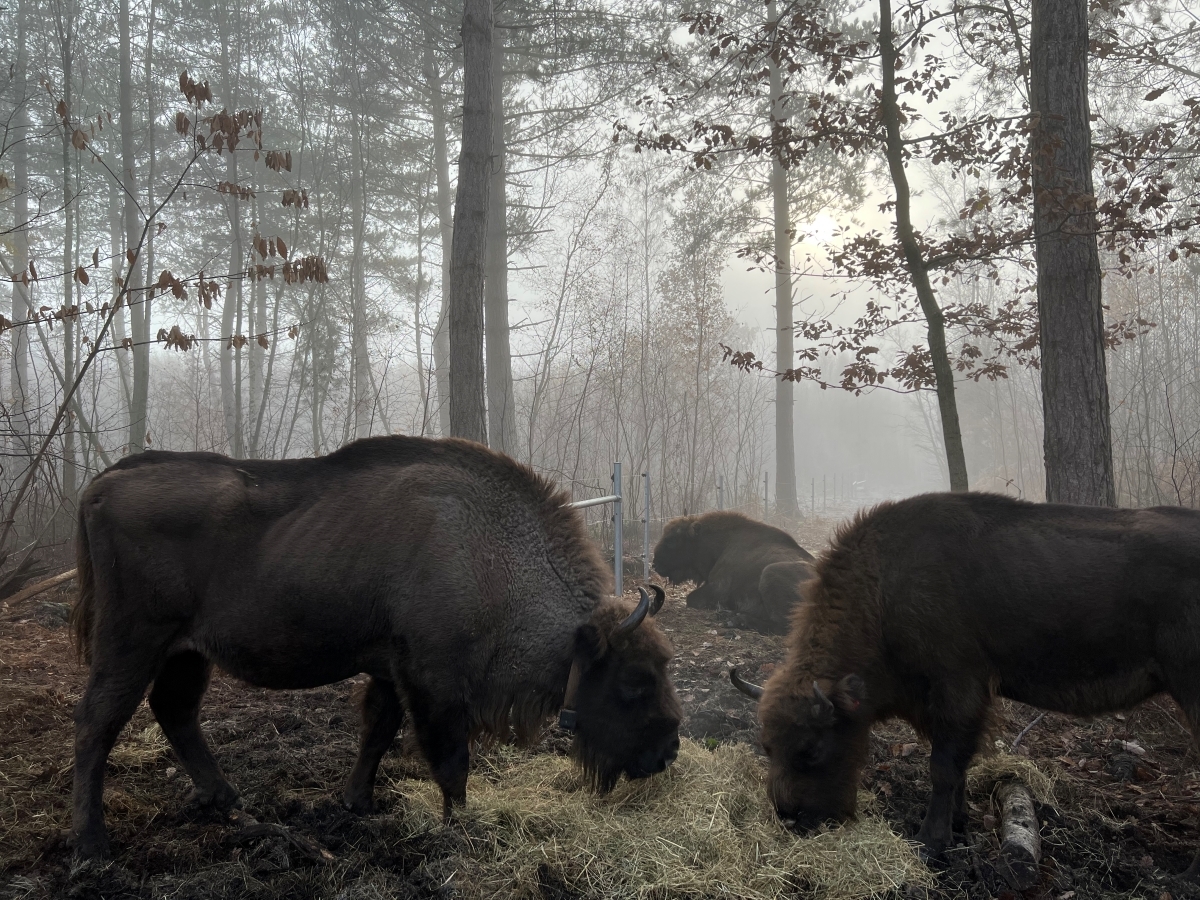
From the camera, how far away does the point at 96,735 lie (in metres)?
3.65

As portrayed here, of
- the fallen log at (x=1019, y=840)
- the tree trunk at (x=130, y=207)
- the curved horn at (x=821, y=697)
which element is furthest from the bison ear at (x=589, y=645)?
the tree trunk at (x=130, y=207)

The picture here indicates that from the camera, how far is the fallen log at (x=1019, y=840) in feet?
11.5

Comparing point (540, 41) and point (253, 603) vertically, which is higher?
point (540, 41)

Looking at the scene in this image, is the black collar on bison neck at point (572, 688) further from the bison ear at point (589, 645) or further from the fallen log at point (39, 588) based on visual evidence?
the fallen log at point (39, 588)

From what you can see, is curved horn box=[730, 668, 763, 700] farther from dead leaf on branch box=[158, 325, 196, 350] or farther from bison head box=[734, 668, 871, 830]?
dead leaf on branch box=[158, 325, 196, 350]

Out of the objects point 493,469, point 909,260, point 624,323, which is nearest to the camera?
point 493,469

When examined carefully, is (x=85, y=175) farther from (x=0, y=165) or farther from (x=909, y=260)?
(x=909, y=260)

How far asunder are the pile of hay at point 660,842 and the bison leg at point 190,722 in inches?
37.1

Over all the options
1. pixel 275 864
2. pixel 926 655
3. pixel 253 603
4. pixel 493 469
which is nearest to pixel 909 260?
pixel 926 655

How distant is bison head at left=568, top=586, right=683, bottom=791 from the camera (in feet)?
13.2

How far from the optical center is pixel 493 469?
4.36 m

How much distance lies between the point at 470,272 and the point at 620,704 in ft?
14.8

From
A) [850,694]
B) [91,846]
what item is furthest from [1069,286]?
[91,846]

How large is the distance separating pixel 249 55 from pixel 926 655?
1623cm
